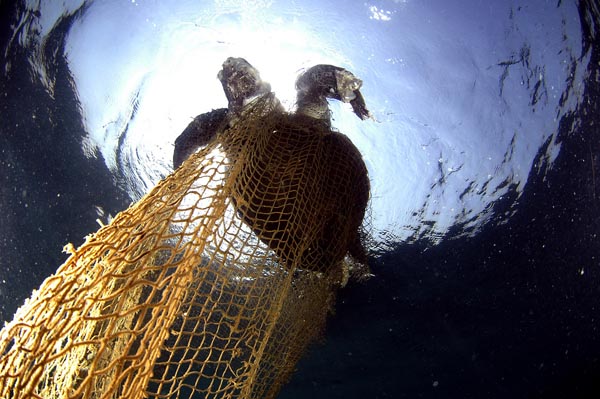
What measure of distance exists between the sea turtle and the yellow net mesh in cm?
3

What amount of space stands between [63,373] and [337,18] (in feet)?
21.8

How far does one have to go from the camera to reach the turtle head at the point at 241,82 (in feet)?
15.9

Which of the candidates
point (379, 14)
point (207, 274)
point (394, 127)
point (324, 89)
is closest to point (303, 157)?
point (324, 89)

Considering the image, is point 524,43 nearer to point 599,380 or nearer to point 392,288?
point 392,288

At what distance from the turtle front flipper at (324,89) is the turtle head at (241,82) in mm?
516

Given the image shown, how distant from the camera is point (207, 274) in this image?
3785mm

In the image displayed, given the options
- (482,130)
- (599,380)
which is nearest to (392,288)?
(482,130)

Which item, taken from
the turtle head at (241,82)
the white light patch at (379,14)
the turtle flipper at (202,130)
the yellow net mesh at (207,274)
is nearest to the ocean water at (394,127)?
the white light patch at (379,14)

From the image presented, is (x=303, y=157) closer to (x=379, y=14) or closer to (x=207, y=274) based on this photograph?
(x=207, y=274)

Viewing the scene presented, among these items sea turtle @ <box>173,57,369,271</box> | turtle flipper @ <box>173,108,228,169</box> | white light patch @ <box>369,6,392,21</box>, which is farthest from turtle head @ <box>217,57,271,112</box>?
white light patch @ <box>369,6,392,21</box>

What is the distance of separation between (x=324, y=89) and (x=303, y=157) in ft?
→ 3.77

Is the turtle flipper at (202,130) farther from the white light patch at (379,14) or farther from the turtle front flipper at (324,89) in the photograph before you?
the white light patch at (379,14)

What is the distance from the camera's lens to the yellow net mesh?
178 cm

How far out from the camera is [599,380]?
1856 centimetres
